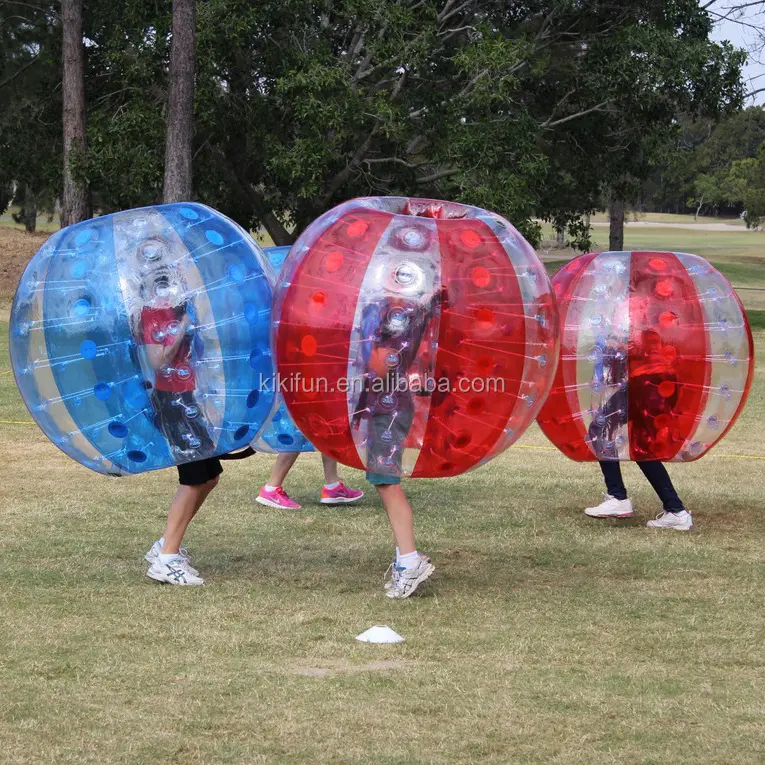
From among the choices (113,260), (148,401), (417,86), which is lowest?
(148,401)

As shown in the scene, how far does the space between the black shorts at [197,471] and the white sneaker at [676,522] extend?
285 centimetres

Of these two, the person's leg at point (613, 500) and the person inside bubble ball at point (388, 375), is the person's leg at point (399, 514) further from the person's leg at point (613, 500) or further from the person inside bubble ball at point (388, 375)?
the person's leg at point (613, 500)

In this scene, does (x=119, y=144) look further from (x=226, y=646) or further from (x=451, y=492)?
(x=226, y=646)

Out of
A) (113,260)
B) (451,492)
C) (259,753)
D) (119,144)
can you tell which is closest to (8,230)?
(119,144)

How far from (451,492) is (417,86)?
1738 cm

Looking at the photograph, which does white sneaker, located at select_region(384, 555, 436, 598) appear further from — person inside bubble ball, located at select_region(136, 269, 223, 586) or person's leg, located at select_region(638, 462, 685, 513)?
person's leg, located at select_region(638, 462, 685, 513)

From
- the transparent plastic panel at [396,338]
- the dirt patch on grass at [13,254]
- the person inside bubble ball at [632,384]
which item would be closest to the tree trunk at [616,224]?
the dirt patch on grass at [13,254]

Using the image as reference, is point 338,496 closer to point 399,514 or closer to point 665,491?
point 665,491

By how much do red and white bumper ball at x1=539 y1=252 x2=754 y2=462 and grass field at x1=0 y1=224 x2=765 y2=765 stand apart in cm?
62

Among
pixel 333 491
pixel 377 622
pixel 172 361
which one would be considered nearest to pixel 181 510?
pixel 172 361

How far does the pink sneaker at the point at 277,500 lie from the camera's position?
8.14 meters

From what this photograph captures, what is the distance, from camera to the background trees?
74.8 feet

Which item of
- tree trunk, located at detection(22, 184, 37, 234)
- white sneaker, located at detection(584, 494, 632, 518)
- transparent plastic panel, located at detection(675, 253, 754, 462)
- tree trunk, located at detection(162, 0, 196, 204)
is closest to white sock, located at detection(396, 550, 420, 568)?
transparent plastic panel, located at detection(675, 253, 754, 462)

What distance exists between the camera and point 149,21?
23547mm
